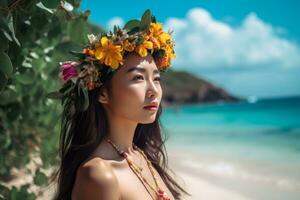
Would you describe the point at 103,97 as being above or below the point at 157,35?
below

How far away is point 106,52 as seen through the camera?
7.36 feet

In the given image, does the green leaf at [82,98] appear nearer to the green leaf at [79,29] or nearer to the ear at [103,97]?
the ear at [103,97]

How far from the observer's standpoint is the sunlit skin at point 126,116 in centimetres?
212

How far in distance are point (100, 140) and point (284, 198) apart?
17.1 ft

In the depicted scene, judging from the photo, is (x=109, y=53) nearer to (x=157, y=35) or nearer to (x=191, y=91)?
(x=157, y=35)

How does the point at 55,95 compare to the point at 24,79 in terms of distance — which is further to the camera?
the point at 24,79

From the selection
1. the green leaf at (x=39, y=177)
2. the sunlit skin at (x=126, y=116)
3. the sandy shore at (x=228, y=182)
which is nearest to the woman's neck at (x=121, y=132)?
the sunlit skin at (x=126, y=116)

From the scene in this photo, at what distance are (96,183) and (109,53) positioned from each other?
21.8 inches

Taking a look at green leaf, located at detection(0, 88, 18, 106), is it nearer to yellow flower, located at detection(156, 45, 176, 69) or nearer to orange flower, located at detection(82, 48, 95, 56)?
orange flower, located at detection(82, 48, 95, 56)

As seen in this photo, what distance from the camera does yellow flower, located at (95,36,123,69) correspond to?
2.22m

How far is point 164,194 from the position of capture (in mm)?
2342

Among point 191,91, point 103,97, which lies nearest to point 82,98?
point 103,97

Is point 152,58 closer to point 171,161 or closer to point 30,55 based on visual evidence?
point 30,55

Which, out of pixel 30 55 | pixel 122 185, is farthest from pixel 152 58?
pixel 30 55
